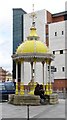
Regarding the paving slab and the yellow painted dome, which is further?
the yellow painted dome

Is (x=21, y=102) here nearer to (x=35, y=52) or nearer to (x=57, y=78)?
(x=35, y=52)

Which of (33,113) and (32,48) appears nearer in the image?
(33,113)

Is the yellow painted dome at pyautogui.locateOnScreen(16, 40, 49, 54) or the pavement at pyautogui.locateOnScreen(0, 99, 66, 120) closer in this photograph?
the pavement at pyautogui.locateOnScreen(0, 99, 66, 120)

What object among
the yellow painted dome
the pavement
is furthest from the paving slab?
the yellow painted dome

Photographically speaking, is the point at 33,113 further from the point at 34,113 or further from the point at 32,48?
the point at 32,48

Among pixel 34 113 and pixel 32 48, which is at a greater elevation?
pixel 32 48

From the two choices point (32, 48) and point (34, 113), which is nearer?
point (34, 113)

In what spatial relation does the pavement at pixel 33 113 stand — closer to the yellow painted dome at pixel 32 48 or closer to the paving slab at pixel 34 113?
the paving slab at pixel 34 113

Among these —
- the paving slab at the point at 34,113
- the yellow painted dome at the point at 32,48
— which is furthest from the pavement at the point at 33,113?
the yellow painted dome at the point at 32,48

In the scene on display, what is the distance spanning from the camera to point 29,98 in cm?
2142

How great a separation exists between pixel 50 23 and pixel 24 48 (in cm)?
4511

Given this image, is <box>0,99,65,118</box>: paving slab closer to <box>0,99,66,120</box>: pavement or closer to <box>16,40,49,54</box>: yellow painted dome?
<box>0,99,66,120</box>: pavement

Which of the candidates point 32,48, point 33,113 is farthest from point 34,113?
point 32,48

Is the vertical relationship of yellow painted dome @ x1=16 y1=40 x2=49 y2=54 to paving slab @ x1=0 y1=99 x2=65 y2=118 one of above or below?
above
